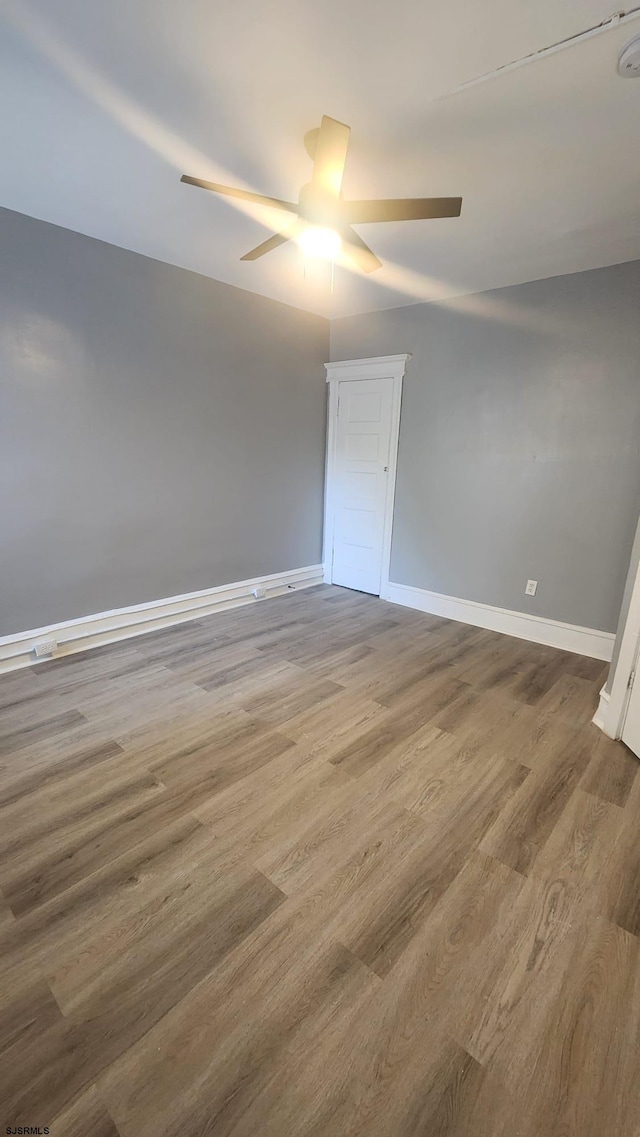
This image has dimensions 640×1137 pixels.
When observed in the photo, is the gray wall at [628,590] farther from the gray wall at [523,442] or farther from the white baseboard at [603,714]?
the gray wall at [523,442]

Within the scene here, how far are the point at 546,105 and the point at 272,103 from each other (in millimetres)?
986

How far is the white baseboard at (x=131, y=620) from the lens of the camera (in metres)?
2.73

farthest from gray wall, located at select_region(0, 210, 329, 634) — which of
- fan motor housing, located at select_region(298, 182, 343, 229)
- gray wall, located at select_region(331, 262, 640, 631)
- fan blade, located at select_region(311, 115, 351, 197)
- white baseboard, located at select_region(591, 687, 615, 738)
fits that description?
white baseboard, located at select_region(591, 687, 615, 738)

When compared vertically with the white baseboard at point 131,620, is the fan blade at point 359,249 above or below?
above

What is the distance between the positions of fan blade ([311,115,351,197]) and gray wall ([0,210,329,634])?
178 centimetres

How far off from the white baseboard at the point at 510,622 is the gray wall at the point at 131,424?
1.33 m

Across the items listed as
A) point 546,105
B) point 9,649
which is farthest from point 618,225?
point 9,649

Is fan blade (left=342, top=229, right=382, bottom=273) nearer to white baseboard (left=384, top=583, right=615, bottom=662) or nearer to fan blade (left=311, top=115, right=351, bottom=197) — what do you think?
fan blade (left=311, top=115, right=351, bottom=197)

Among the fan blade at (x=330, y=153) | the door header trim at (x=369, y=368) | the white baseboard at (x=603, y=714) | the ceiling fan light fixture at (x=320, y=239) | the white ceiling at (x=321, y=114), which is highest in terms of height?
the white ceiling at (x=321, y=114)

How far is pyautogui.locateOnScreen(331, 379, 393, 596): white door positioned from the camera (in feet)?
13.3

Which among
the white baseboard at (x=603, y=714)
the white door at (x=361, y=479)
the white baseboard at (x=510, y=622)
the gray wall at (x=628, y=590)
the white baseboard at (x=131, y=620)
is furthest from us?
the white door at (x=361, y=479)

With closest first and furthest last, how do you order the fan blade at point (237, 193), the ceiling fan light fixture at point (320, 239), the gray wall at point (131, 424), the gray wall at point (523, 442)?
the fan blade at point (237, 193) < the ceiling fan light fixture at point (320, 239) < the gray wall at point (131, 424) < the gray wall at point (523, 442)

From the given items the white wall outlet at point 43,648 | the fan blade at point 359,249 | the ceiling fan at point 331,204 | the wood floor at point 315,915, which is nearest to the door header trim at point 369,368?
the fan blade at point 359,249

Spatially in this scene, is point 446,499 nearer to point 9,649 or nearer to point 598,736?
point 598,736
